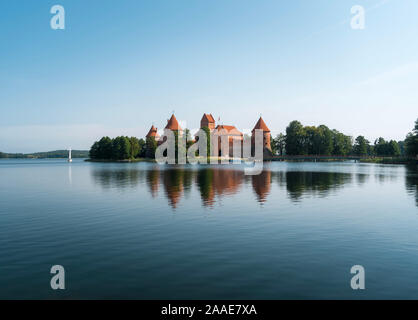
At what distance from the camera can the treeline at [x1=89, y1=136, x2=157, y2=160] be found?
143m

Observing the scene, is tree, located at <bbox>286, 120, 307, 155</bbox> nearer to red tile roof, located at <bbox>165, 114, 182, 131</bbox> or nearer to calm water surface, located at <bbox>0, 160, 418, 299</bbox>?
red tile roof, located at <bbox>165, 114, 182, 131</bbox>

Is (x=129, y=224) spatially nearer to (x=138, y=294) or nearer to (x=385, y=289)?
(x=138, y=294)

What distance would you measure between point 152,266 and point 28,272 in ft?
12.4

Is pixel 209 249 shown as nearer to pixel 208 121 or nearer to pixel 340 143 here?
pixel 340 143

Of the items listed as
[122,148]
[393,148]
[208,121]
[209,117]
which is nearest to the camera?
[122,148]

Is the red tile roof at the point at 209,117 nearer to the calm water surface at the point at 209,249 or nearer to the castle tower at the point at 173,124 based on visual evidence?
the castle tower at the point at 173,124

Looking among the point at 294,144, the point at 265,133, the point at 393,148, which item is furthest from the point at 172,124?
the point at 393,148

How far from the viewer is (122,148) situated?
143 meters

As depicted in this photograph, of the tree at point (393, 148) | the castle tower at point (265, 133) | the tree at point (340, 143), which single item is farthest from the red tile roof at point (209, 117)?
the tree at point (393, 148)

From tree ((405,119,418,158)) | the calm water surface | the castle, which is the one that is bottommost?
the calm water surface

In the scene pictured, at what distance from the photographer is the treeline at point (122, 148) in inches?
5620

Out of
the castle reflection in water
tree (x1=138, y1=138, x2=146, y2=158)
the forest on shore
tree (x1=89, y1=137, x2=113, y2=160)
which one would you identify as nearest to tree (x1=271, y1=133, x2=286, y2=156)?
the forest on shore

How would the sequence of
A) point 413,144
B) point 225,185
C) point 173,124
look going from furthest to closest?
point 173,124 → point 413,144 → point 225,185

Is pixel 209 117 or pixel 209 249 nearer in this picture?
pixel 209 249
